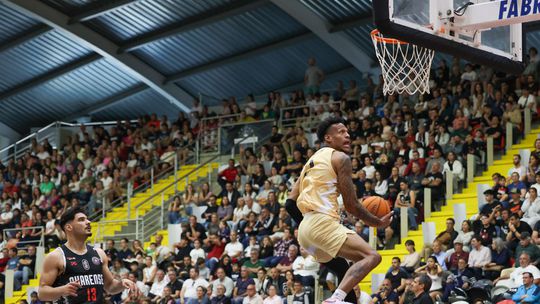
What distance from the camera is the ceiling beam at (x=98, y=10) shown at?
27.6 m

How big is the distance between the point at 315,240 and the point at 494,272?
27.0 ft

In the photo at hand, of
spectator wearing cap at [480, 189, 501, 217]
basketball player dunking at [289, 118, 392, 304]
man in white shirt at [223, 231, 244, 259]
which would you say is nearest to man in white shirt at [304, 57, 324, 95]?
man in white shirt at [223, 231, 244, 259]

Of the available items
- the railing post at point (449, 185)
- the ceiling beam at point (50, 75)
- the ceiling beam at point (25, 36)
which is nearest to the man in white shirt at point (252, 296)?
the railing post at point (449, 185)

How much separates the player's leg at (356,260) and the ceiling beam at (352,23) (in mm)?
18982

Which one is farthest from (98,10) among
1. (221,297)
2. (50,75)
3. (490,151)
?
(490,151)

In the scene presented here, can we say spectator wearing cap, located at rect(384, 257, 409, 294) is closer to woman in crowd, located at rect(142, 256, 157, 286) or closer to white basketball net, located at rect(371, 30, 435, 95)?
white basketball net, located at rect(371, 30, 435, 95)

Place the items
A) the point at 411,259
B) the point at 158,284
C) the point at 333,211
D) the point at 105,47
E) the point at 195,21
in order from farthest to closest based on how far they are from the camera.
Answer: the point at 105,47 < the point at 195,21 < the point at 158,284 < the point at 411,259 < the point at 333,211

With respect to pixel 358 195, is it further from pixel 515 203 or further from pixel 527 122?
pixel 527 122

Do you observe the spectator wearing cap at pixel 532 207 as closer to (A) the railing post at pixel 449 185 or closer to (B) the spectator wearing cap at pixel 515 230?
(B) the spectator wearing cap at pixel 515 230

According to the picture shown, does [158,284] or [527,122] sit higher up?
[527,122]

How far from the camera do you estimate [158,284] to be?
2064 cm

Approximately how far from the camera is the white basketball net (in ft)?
43.6

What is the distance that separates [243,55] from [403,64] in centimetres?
1756

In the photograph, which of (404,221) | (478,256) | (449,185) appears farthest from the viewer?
(449,185)
